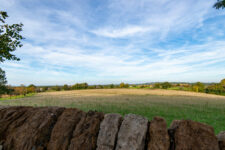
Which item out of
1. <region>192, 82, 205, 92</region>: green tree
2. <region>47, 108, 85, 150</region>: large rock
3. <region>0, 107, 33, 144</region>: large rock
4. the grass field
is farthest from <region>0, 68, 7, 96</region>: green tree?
<region>192, 82, 205, 92</region>: green tree

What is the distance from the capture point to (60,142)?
265 cm

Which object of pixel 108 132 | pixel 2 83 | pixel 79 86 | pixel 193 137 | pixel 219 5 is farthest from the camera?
pixel 79 86

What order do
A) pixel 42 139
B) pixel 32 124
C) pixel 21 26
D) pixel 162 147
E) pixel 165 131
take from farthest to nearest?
1. pixel 21 26
2. pixel 32 124
3. pixel 42 139
4. pixel 165 131
5. pixel 162 147

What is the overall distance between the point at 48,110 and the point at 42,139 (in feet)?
2.31

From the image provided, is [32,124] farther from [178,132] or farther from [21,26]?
[21,26]

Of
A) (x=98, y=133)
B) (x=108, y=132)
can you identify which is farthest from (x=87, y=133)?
(x=108, y=132)

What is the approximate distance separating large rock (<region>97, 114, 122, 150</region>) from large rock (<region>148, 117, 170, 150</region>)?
2.21 feet

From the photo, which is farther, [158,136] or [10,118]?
[10,118]

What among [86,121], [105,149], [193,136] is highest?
[86,121]

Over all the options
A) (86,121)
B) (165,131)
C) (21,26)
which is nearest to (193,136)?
(165,131)

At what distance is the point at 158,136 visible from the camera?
2373mm

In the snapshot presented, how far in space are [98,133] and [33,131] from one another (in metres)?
1.48

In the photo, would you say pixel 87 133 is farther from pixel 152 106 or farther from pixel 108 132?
pixel 152 106

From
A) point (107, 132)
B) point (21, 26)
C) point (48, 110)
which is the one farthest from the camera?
point (21, 26)
